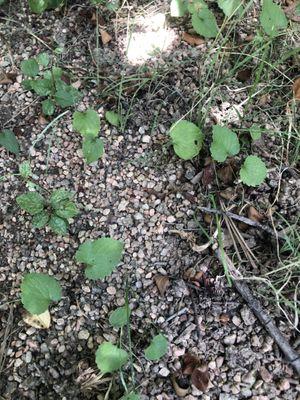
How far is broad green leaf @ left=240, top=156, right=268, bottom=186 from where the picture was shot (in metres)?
1.40

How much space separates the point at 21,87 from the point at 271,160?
0.79 m

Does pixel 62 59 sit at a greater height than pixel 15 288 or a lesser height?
greater

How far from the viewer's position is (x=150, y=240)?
4.62 ft

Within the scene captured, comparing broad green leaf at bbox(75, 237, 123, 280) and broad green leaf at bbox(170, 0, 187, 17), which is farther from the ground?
broad green leaf at bbox(170, 0, 187, 17)

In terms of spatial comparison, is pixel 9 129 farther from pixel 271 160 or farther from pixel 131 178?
pixel 271 160

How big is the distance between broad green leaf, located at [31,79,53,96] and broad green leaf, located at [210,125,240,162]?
0.50 m

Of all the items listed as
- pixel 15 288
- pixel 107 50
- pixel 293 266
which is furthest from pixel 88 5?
pixel 293 266

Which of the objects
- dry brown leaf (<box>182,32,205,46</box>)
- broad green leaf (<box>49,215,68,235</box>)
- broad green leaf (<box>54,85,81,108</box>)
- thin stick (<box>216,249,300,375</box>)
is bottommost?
thin stick (<box>216,249,300,375</box>)

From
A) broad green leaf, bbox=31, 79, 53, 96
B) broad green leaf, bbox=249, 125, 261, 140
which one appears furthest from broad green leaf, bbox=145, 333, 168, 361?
broad green leaf, bbox=31, 79, 53, 96

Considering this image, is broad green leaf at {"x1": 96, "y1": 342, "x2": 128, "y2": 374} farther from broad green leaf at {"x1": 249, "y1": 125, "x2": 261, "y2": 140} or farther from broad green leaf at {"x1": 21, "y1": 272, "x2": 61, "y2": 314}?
broad green leaf at {"x1": 249, "y1": 125, "x2": 261, "y2": 140}

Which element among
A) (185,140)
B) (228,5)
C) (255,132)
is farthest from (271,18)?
(185,140)

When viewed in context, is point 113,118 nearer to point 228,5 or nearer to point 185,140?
point 185,140

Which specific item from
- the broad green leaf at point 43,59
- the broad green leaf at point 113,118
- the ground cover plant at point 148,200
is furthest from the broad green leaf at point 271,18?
the broad green leaf at point 43,59

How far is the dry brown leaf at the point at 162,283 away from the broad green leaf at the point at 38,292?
251 millimetres
